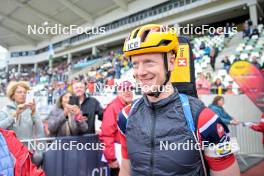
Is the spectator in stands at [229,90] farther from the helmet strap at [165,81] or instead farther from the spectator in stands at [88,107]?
the helmet strap at [165,81]

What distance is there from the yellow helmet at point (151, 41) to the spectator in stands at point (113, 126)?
1.67 metres

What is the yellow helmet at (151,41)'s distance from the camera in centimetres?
137

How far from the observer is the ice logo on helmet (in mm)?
1403

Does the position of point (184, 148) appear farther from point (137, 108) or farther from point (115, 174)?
point (115, 174)

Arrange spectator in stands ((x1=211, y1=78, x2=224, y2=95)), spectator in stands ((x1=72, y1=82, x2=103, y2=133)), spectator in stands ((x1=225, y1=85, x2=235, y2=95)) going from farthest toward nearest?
spectator in stands ((x1=211, y1=78, x2=224, y2=95)) → spectator in stands ((x1=225, y1=85, x2=235, y2=95)) → spectator in stands ((x1=72, y1=82, x2=103, y2=133))

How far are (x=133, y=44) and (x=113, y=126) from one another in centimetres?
175

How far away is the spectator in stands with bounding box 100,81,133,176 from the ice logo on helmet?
5.49 ft

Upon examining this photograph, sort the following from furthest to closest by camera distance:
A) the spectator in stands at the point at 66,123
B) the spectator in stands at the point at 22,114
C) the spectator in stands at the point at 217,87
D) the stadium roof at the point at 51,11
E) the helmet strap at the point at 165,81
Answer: the stadium roof at the point at 51,11
the spectator in stands at the point at 217,87
the spectator in stands at the point at 66,123
the spectator in stands at the point at 22,114
the helmet strap at the point at 165,81

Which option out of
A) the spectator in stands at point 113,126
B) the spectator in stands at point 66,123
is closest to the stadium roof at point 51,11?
the spectator in stands at point 113,126

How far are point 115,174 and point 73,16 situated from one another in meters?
26.7

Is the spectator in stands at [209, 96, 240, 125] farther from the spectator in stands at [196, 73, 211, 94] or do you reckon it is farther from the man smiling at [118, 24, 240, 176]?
the man smiling at [118, 24, 240, 176]

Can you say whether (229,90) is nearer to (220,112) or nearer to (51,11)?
(220,112)

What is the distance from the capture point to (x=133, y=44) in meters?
1.42

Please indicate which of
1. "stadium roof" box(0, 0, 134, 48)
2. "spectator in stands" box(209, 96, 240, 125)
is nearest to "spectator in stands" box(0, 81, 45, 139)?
"spectator in stands" box(209, 96, 240, 125)
